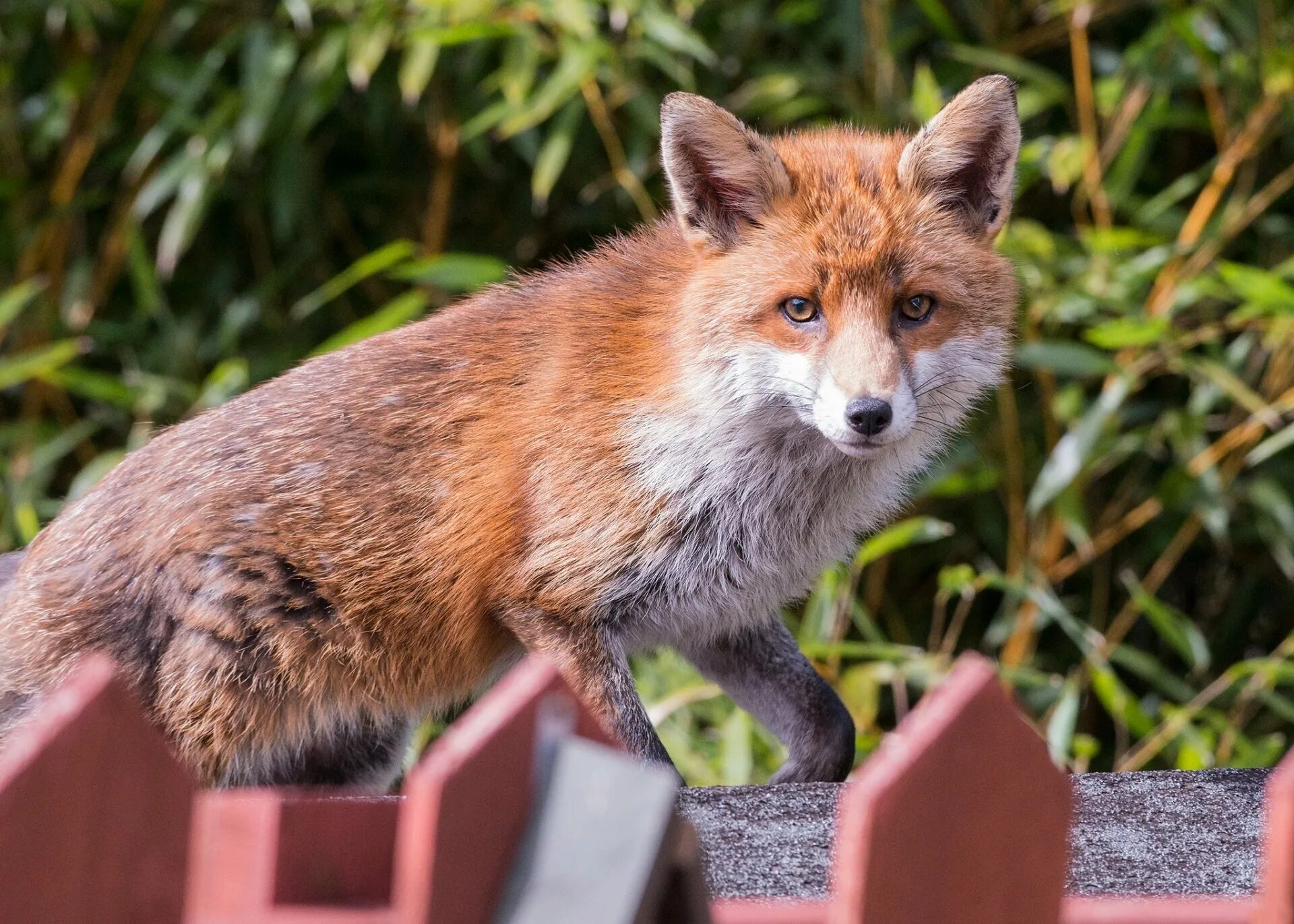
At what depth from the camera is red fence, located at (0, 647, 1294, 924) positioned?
42.6 inches

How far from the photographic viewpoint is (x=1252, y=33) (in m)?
4.89

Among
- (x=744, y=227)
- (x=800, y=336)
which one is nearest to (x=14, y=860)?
(x=800, y=336)

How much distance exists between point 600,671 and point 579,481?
0.38m

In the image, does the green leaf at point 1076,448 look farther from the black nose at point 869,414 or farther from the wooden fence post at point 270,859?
the wooden fence post at point 270,859

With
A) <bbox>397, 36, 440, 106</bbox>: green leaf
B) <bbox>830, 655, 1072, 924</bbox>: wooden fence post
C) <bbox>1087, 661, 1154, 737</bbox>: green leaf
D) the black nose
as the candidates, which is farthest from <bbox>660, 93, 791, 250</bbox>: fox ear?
<bbox>830, 655, 1072, 924</bbox>: wooden fence post

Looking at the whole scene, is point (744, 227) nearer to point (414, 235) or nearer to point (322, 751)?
point (322, 751)

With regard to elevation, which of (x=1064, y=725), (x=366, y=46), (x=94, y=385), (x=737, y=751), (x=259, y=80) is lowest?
(x=737, y=751)

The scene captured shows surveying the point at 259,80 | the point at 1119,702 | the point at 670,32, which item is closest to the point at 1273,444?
the point at 1119,702

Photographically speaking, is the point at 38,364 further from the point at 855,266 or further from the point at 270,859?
the point at 270,859

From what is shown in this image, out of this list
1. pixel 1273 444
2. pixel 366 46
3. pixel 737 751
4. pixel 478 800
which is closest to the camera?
pixel 478 800

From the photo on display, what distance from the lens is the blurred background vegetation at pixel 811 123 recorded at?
4.79 m

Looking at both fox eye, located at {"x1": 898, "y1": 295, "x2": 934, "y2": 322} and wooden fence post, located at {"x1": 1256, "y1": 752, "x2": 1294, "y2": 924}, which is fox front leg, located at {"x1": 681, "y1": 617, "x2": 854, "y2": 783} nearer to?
fox eye, located at {"x1": 898, "y1": 295, "x2": 934, "y2": 322}

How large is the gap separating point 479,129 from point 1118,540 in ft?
8.77

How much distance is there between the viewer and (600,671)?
3.08 meters
